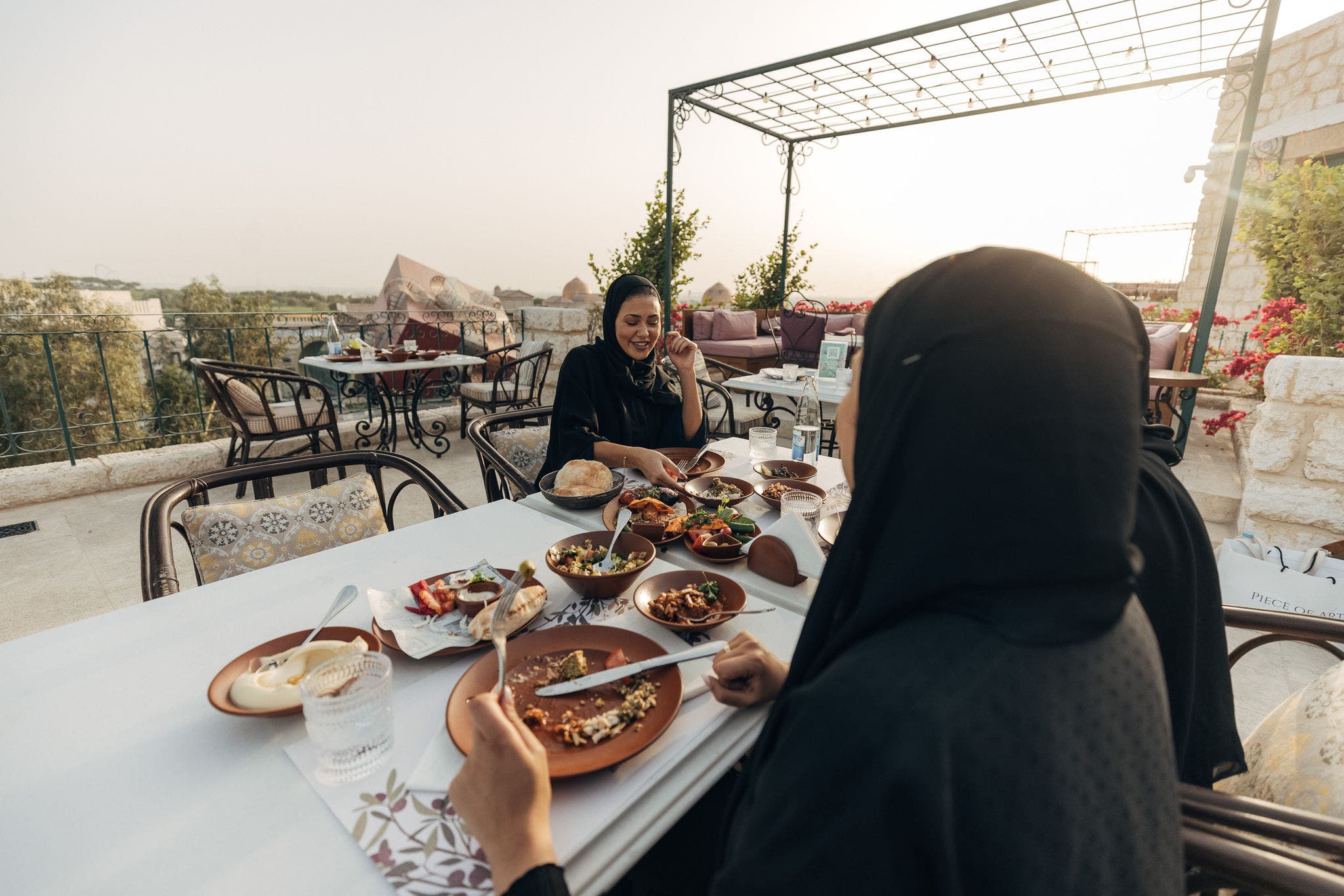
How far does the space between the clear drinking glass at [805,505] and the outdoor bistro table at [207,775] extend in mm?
434

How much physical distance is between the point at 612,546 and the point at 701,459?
973 millimetres

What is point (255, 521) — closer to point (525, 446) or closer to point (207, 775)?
point (207, 775)

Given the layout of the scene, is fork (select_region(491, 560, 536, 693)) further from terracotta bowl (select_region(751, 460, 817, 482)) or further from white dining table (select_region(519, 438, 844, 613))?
terracotta bowl (select_region(751, 460, 817, 482))

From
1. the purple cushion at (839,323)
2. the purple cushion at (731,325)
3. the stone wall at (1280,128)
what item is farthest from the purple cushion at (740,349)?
the stone wall at (1280,128)

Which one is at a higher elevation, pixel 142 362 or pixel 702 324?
pixel 702 324

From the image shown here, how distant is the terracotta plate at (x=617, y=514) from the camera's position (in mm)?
1503

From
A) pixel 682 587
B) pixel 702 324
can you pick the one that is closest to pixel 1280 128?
pixel 702 324

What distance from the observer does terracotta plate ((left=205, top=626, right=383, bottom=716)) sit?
0.82m

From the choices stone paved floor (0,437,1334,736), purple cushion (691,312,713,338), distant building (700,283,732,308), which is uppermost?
distant building (700,283,732,308)

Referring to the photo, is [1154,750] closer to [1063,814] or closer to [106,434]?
[1063,814]

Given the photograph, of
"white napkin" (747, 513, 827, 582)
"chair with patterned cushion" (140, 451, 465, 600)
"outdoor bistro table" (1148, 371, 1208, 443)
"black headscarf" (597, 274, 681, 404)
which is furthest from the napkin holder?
"outdoor bistro table" (1148, 371, 1208, 443)

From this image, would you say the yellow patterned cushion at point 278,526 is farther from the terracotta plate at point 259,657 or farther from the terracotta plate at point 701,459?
the terracotta plate at point 701,459

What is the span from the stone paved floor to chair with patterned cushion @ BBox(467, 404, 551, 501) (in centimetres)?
168

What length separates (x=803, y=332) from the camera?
21.1 feet
